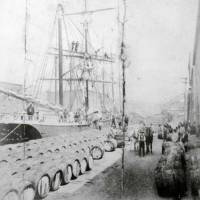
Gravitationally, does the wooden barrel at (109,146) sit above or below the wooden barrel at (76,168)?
below

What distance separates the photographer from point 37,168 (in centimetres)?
720

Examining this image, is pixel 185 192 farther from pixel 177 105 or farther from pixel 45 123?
pixel 177 105

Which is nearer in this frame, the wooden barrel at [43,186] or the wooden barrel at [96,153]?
the wooden barrel at [43,186]

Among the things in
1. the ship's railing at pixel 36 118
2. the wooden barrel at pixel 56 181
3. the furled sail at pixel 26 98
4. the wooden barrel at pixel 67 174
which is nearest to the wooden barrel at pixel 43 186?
the wooden barrel at pixel 56 181

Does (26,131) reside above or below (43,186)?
above

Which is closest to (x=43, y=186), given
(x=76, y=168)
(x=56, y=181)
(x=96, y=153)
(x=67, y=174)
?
(x=56, y=181)

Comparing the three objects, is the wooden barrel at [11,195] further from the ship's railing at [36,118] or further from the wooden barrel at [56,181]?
the ship's railing at [36,118]

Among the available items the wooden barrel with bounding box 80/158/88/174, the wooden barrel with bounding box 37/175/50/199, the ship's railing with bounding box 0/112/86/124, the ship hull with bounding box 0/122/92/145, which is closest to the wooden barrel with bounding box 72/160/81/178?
the wooden barrel with bounding box 80/158/88/174

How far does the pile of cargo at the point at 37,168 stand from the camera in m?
5.96

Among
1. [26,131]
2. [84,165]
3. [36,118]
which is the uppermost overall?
[36,118]

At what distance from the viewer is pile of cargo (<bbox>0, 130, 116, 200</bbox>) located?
5.96 m

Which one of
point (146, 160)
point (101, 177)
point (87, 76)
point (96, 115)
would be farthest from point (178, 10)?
point (87, 76)

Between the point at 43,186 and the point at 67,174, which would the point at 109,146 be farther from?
the point at 43,186

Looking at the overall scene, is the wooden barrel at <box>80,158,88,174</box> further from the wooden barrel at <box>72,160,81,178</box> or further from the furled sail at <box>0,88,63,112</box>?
the furled sail at <box>0,88,63,112</box>
